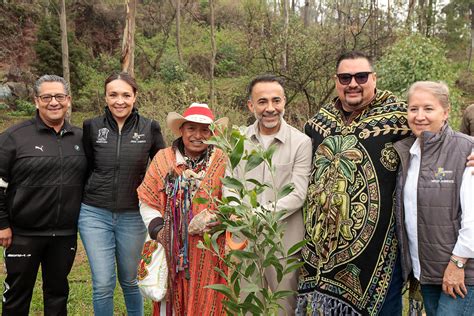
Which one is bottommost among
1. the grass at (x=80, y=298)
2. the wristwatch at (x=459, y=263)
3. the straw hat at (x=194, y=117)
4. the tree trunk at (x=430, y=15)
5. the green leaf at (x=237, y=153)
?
the grass at (x=80, y=298)

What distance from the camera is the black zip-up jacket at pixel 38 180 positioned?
3168mm

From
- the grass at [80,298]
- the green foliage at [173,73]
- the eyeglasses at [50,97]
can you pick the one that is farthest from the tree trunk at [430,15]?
the eyeglasses at [50,97]

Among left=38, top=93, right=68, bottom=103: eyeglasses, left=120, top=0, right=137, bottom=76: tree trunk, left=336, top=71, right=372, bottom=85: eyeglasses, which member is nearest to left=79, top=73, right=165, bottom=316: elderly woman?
left=38, top=93, right=68, bottom=103: eyeglasses

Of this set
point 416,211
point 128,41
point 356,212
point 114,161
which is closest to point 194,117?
point 114,161

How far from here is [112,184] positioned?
10.8 feet

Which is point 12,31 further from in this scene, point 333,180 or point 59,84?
point 333,180

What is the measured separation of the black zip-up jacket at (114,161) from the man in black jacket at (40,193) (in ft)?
0.35

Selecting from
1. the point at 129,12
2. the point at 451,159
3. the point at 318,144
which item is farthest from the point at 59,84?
the point at 129,12

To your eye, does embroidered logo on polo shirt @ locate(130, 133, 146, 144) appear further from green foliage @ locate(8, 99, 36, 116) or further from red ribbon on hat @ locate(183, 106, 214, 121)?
green foliage @ locate(8, 99, 36, 116)

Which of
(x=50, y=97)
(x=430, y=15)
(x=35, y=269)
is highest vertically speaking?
(x=430, y=15)

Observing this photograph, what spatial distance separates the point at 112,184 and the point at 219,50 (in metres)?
18.9

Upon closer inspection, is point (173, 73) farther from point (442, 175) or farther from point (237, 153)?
point (237, 153)

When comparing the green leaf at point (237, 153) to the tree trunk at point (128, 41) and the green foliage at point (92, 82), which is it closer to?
the tree trunk at point (128, 41)

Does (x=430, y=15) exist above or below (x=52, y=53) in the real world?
above
